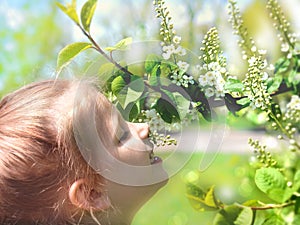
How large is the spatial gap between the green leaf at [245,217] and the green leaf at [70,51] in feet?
1.23

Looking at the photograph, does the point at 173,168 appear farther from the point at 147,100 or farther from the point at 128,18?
the point at 128,18

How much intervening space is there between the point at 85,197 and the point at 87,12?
367mm

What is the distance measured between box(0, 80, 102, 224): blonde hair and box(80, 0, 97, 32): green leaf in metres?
0.27

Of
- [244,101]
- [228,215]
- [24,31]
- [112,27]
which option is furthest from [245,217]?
[24,31]

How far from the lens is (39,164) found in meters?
1.05

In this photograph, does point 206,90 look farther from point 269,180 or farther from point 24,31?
point 24,31

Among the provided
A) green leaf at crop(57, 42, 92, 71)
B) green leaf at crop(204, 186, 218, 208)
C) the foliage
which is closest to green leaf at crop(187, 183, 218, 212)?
green leaf at crop(204, 186, 218, 208)

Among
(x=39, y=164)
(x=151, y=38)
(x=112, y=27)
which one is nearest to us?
(x=39, y=164)

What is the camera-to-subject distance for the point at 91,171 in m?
1.07

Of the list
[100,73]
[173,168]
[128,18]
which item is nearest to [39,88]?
[100,73]

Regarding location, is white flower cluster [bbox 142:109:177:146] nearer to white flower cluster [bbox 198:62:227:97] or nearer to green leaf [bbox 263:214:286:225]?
white flower cluster [bbox 198:62:227:97]

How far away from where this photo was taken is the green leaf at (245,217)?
988 mm

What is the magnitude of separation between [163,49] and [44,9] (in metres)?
3.20

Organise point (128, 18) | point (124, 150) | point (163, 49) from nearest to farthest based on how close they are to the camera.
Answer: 1. point (163, 49)
2. point (124, 150)
3. point (128, 18)
